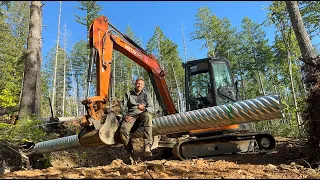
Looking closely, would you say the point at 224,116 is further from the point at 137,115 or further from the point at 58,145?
the point at 58,145

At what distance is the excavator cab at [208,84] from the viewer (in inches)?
329

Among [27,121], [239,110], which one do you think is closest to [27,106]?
[27,121]

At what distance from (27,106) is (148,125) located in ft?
21.8

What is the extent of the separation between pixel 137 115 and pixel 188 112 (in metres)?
1.00

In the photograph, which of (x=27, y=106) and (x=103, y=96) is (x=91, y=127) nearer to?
(x=103, y=96)

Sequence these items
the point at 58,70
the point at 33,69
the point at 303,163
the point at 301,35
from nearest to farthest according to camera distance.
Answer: the point at 303,163
the point at 301,35
the point at 33,69
the point at 58,70

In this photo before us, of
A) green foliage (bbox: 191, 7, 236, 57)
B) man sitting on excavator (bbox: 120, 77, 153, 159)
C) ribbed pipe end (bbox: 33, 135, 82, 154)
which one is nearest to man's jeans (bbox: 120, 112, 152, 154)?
man sitting on excavator (bbox: 120, 77, 153, 159)

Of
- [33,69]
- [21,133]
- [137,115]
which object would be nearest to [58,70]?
[33,69]

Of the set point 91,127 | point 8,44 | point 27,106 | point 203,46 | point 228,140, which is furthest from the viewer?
point 203,46

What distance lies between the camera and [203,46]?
38.4m

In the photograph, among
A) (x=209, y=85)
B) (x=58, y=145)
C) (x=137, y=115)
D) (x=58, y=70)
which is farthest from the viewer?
(x=58, y=70)

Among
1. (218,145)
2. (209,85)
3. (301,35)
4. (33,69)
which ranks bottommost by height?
(218,145)

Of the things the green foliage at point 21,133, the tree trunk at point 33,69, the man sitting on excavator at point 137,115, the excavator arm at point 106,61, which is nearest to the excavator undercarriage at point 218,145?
the excavator arm at point 106,61

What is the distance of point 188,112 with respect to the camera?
5.76m
